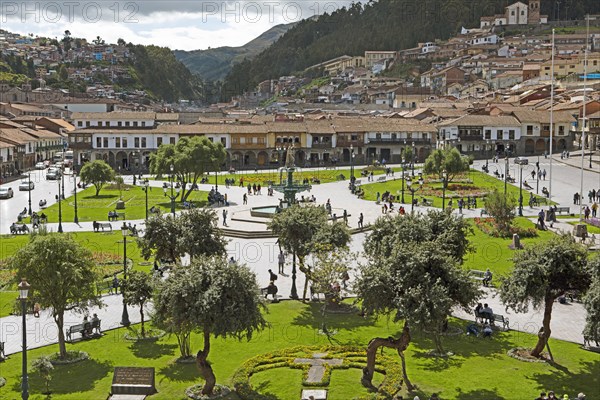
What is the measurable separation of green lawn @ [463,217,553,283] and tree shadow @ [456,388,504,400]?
11.1 m

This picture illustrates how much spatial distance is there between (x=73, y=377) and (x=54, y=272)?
9.73 ft

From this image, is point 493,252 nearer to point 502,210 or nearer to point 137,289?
point 502,210

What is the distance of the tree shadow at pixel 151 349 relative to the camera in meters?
21.5

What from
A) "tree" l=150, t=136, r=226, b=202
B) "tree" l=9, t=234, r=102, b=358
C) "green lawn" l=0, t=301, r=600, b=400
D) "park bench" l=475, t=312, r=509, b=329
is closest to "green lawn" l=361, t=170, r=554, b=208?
"tree" l=150, t=136, r=226, b=202

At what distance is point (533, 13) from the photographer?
16538 cm

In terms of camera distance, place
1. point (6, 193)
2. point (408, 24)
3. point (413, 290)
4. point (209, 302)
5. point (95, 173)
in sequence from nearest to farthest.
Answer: point (209, 302) < point (413, 290) < point (6, 193) < point (95, 173) < point (408, 24)

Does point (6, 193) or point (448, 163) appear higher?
point (448, 163)

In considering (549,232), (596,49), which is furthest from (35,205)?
(596,49)

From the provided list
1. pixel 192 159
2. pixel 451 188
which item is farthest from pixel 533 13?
pixel 192 159

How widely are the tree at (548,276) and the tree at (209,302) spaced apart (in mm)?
6953

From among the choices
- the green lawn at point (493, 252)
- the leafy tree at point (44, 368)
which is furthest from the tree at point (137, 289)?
the green lawn at point (493, 252)

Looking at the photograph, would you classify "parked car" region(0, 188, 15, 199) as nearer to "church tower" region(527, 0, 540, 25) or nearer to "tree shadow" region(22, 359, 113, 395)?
"tree shadow" region(22, 359, 113, 395)

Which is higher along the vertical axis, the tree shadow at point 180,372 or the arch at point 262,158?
the arch at point 262,158

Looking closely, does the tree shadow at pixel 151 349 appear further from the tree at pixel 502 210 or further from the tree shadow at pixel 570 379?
the tree at pixel 502 210
